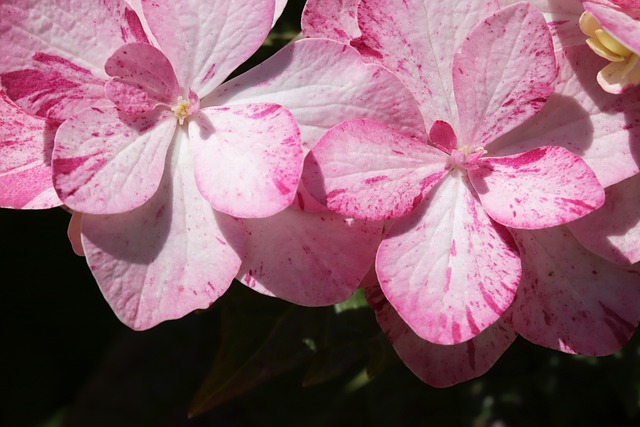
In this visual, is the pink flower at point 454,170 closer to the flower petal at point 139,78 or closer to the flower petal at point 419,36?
the flower petal at point 419,36

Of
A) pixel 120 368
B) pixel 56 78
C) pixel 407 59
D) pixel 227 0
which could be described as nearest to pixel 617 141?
pixel 407 59

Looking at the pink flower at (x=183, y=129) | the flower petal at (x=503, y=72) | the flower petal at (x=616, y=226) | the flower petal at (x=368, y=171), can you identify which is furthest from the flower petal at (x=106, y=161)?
the flower petal at (x=616, y=226)

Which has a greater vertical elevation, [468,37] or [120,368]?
[468,37]

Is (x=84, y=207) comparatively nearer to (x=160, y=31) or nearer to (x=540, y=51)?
(x=160, y=31)

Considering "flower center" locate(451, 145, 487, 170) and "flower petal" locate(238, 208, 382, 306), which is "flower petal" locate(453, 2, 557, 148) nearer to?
"flower center" locate(451, 145, 487, 170)

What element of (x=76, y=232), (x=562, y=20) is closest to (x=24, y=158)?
(x=76, y=232)

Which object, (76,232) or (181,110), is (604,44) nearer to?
(181,110)
